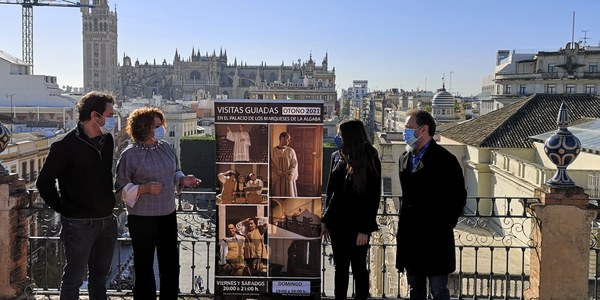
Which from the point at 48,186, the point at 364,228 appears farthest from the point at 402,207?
the point at 48,186

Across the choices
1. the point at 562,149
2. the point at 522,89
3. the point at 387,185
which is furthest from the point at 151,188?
the point at 522,89

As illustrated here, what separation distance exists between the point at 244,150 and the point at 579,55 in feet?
159

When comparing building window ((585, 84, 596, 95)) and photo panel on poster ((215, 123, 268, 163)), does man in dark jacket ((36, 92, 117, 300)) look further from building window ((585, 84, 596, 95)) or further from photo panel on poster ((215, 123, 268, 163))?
building window ((585, 84, 596, 95))

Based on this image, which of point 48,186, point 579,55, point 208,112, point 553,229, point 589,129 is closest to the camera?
point 48,186

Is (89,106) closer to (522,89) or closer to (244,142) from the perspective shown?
(244,142)

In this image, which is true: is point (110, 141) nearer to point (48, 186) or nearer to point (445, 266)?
point (48, 186)

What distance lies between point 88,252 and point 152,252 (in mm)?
480

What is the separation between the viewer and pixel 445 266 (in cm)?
494

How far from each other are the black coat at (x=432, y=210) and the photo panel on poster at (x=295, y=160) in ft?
2.49

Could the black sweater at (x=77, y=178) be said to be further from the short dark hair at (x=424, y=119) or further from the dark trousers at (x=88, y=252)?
the short dark hair at (x=424, y=119)

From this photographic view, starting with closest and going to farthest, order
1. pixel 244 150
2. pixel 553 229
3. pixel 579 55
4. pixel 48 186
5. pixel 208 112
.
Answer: pixel 48 186
pixel 244 150
pixel 553 229
pixel 579 55
pixel 208 112

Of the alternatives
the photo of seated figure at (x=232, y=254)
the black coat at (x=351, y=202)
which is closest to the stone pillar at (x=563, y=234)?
the black coat at (x=351, y=202)

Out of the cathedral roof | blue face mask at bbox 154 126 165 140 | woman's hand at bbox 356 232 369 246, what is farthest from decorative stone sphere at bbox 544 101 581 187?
the cathedral roof

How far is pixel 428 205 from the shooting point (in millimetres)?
Answer: 4875
